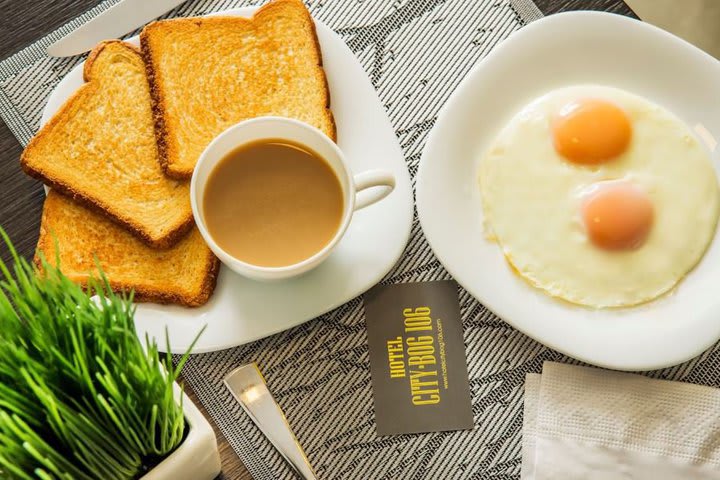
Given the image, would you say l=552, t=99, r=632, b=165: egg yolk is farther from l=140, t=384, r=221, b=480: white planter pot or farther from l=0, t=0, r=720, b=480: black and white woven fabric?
l=140, t=384, r=221, b=480: white planter pot

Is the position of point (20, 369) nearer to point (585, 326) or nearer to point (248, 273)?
point (248, 273)

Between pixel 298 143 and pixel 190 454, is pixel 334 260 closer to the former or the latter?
pixel 298 143

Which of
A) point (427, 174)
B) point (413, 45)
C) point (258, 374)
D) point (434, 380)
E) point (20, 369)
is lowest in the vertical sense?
point (434, 380)

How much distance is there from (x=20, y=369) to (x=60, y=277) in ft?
0.32

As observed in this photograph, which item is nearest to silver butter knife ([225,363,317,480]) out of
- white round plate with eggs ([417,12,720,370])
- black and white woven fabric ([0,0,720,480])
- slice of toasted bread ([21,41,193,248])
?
black and white woven fabric ([0,0,720,480])

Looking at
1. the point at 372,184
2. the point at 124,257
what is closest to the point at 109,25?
the point at 124,257

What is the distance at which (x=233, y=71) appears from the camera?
1112mm

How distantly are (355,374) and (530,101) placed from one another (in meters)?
0.52

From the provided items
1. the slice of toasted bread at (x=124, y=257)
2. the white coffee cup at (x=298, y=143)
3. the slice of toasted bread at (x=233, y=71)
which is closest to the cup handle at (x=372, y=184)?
the white coffee cup at (x=298, y=143)

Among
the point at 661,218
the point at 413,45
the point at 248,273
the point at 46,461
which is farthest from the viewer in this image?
the point at 413,45

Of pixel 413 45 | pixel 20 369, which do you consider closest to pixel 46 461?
pixel 20 369

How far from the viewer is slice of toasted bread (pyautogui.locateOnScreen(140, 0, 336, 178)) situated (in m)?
→ 1.09

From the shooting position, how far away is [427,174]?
1.07 meters

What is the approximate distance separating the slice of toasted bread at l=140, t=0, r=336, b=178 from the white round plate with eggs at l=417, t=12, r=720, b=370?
212 mm
